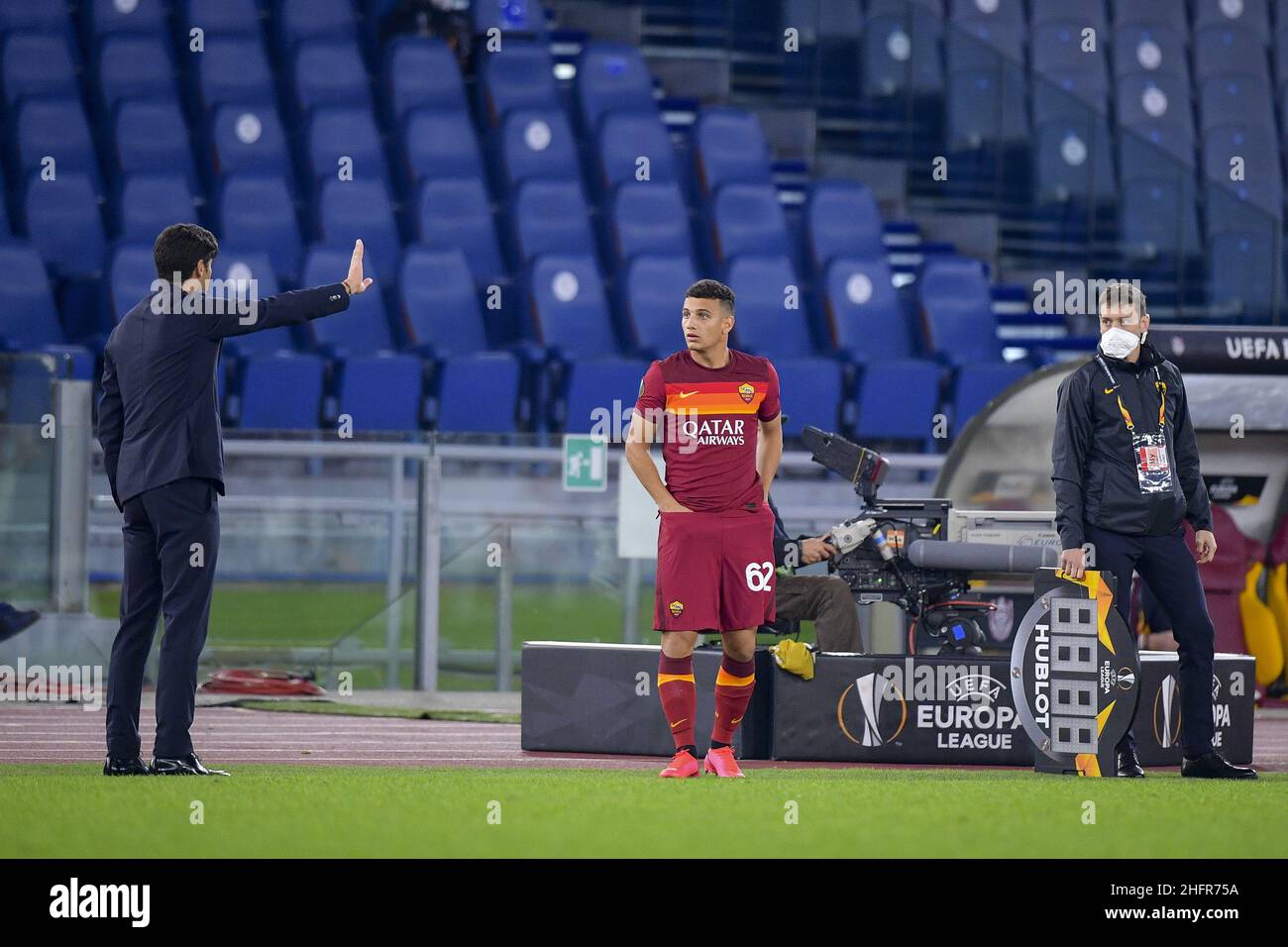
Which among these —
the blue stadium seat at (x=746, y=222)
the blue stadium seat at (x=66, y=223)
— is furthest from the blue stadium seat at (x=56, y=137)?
the blue stadium seat at (x=746, y=222)

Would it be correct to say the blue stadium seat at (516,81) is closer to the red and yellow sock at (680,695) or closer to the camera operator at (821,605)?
the camera operator at (821,605)

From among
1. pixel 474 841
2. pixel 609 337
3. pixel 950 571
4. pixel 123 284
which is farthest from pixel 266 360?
pixel 474 841

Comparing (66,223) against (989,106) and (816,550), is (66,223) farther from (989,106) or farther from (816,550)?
(816,550)

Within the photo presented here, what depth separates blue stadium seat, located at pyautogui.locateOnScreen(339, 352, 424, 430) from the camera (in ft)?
46.4

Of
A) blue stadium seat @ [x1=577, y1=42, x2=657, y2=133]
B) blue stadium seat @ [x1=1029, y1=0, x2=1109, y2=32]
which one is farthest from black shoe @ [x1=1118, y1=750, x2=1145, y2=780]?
blue stadium seat @ [x1=1029, y1=0, x2=1109, y2=32]

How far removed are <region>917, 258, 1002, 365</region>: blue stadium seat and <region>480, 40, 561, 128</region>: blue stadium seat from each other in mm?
3847

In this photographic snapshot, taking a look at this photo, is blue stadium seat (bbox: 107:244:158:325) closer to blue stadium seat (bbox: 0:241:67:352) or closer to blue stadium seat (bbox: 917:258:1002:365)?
blue stadium seat (bbox: 0:241:67:352)

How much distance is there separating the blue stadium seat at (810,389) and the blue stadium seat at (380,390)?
9.35 feet

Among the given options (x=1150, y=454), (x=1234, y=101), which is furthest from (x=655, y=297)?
(x=1150, y=454)

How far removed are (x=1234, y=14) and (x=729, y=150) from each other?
695 cm

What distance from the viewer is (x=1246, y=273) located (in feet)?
49.4

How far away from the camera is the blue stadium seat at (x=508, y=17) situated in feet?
58.1

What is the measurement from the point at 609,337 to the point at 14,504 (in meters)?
5.79

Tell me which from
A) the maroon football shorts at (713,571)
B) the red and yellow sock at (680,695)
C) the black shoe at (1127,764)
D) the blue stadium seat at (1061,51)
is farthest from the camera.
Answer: the blue stadium seat at (1061,51)
